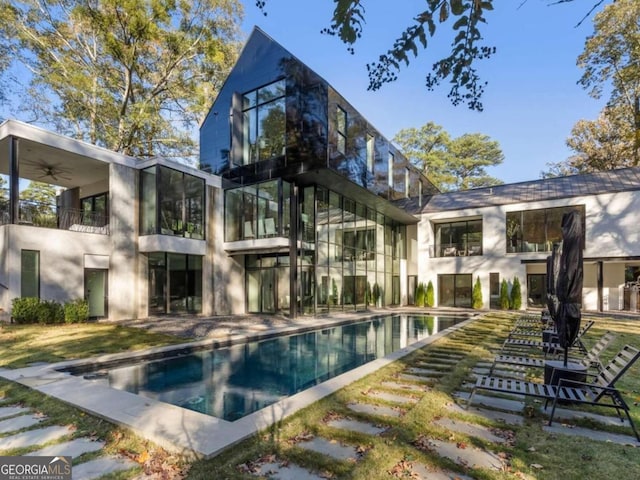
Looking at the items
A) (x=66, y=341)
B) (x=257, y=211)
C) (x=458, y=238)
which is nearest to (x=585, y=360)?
(x=66, y=341)

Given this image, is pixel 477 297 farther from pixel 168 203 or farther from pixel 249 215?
pixel 168 203

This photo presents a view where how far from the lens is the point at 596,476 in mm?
2889

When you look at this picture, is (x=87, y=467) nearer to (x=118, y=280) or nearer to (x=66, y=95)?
(x=118, y=280)

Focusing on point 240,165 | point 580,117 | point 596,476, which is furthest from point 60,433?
point 580,117

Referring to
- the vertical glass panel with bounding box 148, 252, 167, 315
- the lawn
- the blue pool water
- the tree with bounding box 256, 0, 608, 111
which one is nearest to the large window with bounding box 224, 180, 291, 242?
the vertical glass panel with bounding box 148, 252, 167, 315

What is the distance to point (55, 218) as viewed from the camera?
48.1ft

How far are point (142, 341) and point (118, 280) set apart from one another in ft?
16.8

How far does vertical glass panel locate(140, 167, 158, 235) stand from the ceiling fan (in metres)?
3.41

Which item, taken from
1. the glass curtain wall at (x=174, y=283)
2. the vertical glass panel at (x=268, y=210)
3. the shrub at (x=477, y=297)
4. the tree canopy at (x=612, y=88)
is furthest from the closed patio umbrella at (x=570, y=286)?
the tree canopy at (x=612, y=88)

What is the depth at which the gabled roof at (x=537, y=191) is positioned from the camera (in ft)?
60.8

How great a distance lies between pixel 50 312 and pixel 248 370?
776cm

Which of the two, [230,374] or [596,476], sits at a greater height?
[596,476]

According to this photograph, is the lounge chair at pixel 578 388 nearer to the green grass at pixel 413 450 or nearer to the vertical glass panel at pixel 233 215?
the green grass at pixel 413 450

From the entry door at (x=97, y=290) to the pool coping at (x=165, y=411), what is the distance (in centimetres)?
756
